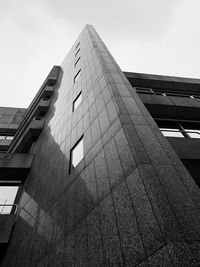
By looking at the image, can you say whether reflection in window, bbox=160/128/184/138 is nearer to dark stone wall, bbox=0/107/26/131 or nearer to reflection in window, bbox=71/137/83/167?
reflection in window, bbox=71/137/83/167

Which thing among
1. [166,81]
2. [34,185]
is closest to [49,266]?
[34,185]

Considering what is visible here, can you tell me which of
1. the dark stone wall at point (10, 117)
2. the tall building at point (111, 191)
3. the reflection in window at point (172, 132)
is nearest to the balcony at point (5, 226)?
the tall building at point (111, 191)

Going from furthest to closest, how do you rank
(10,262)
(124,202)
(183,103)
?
1. (183,103)
2. (10,262)
3. (124,202)

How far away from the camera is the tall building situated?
3.62 meters

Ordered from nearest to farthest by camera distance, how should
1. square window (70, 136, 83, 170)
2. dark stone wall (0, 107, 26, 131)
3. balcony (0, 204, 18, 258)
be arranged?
square window (70, 136, 83, 170) < balcony (0, 204, 18, 258) < dark stone wall (0, 107, 26, 131)

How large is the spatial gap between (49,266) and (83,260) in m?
2.02

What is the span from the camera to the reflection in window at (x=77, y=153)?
7955mm

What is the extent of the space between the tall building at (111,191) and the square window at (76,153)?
0.07 meters

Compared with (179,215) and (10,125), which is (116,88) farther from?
(10,125)

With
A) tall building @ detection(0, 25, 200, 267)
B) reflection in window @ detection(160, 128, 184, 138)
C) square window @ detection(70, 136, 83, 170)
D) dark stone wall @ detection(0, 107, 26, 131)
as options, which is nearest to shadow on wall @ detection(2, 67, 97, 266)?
tall building @ detection(0, 25, 200, 267)

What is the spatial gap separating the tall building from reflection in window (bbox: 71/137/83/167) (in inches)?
Answer: 2.8

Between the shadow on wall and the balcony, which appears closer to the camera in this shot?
the shadow on wall

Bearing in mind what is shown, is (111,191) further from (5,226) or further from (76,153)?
(5,226)

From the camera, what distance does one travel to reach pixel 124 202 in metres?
4.47
